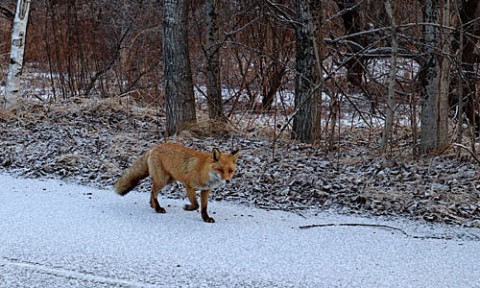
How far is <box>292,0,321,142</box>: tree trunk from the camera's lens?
9.06m

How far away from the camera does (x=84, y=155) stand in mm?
8531

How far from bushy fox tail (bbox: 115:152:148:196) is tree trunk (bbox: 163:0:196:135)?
330 cm

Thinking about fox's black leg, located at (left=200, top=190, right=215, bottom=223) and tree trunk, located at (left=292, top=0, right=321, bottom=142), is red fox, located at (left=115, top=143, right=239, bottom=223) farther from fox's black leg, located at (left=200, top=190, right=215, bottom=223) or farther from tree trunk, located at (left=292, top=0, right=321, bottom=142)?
tree trunk, located at (left=292, top=0, right=321, bottom=142)

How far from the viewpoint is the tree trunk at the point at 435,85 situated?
7.62 metres

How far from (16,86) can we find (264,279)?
29.1 ft

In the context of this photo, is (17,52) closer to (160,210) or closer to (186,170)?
(160,210)

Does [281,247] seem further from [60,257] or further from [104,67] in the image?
[104,67]

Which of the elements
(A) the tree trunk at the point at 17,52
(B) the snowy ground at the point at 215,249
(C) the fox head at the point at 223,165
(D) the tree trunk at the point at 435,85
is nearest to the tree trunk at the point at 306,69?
(D) the tree trunk at the point at 435,85

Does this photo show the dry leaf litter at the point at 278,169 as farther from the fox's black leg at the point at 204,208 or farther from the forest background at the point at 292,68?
the fox's black leg at the point at 204,208

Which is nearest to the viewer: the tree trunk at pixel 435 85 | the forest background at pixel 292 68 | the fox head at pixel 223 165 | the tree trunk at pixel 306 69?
the fox head at pixel 223 165

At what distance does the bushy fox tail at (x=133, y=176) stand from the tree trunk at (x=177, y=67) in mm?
3296

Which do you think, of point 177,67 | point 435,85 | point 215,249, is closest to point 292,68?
point 177,67

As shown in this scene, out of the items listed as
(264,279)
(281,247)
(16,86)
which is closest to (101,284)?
(264,279)

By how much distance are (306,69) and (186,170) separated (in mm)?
3929
